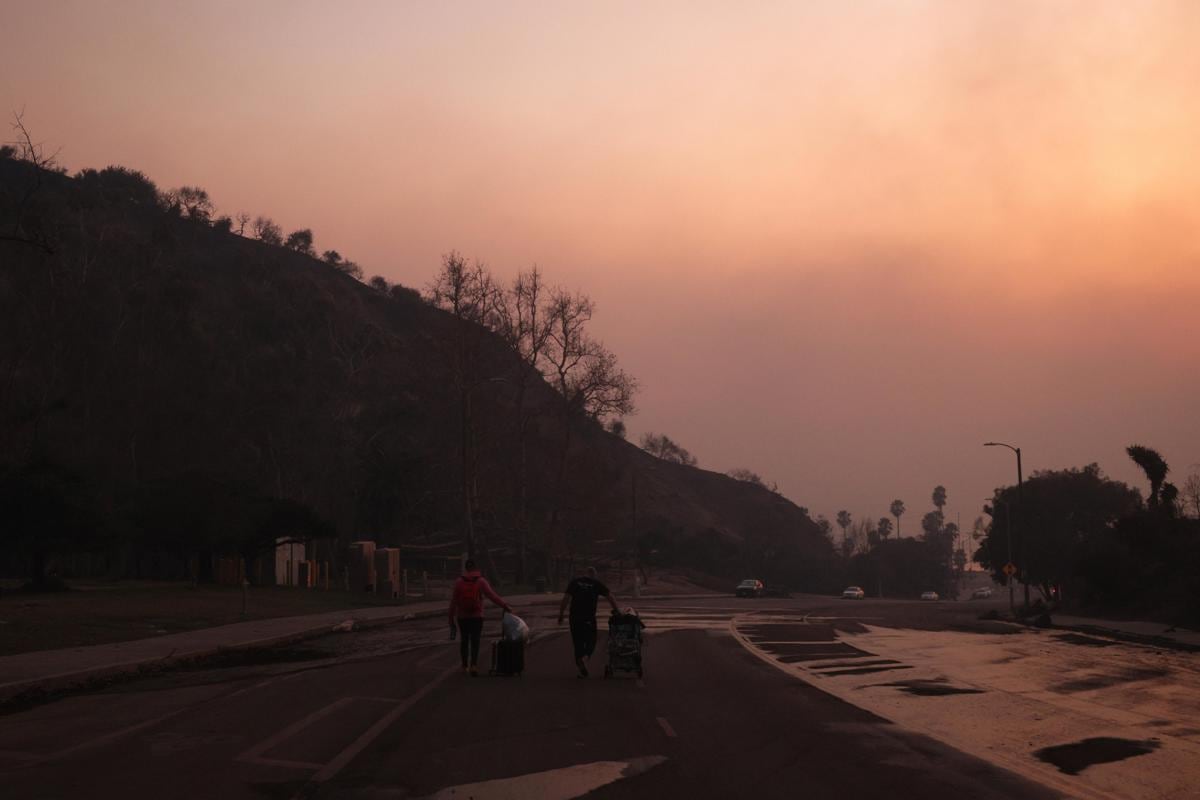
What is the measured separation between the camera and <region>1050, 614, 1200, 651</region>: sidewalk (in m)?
32.9

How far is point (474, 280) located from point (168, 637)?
4431cm

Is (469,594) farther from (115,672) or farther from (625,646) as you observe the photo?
(115,672)

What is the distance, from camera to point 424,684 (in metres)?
17.7

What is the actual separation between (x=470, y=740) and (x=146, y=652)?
12.3m

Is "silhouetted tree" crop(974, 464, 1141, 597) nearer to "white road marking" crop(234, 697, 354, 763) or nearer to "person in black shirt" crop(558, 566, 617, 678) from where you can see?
"person in black shirt" crop(558, 566, 617, 678)

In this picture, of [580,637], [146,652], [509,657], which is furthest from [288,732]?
[146,652]

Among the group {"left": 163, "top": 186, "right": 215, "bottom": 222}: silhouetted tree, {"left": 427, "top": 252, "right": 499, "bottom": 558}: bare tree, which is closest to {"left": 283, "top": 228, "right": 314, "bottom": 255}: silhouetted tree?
{"left": 163, "top": 186, "right": 215, "bottom": 222}: silhouetted tree

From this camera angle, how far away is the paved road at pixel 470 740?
9.63 metres

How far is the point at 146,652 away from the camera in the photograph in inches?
861

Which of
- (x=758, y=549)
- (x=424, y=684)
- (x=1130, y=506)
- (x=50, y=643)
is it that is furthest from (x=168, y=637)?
(x=758, y=549)

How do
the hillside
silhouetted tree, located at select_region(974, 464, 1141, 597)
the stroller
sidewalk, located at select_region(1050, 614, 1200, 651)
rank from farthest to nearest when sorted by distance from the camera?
silhouetted tree, located at select_region(974, 464, 1141, 597) → the hillside → sidewalk, located at select_region(1050, 614, 1200, 651) → the stroller

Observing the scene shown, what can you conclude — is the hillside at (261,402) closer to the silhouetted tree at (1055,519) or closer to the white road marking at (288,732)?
the silhouetted tree at (1055,519)

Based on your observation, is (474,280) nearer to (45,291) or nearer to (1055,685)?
(45,291)

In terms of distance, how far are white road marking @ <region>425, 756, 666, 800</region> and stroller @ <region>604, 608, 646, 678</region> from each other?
8.25 m
